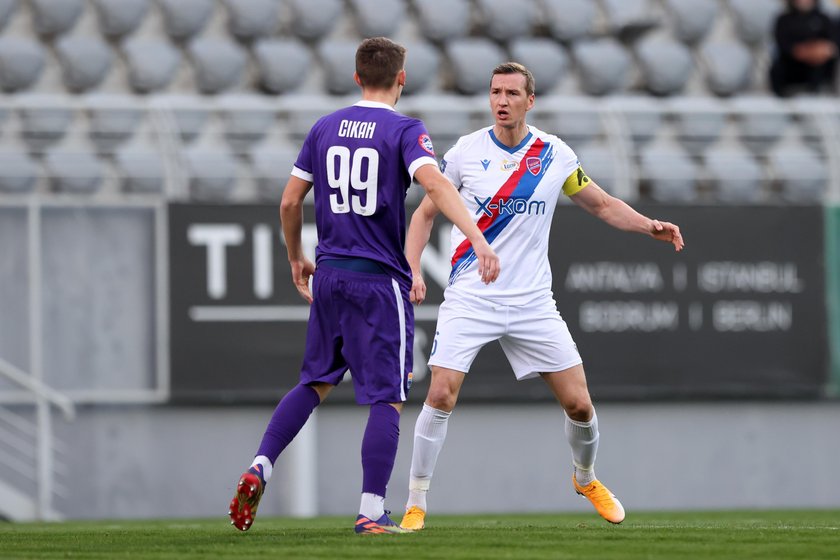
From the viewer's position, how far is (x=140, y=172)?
1192 centimetres

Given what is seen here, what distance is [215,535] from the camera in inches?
249

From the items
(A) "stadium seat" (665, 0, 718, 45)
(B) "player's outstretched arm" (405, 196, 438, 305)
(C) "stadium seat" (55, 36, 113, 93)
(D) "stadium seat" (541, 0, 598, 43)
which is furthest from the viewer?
(A) "stadium seat" (665, 0, 718, 45)

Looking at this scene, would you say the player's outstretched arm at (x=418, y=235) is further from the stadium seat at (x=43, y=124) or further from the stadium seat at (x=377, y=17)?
the stadium seat at (x=377, y=17)

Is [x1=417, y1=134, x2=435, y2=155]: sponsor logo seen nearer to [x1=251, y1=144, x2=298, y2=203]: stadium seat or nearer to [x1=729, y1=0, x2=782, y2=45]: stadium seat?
[x1=251, y1=144, x2=298, y2=203]: stadium seat

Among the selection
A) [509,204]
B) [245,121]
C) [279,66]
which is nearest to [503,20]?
[279,66]

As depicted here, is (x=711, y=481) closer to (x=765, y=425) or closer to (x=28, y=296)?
(x=765, y=425)

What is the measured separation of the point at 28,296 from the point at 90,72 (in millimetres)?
2515

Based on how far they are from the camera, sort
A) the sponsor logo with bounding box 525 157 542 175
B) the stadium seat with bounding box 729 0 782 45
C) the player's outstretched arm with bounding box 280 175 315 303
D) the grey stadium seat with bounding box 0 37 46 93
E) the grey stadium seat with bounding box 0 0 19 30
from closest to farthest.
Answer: the player's outstretched arm with bounding box 280 175 315 303
the sponsor logo with bounding box 525 157 542 175
the grey stadium seat with bounding box 0 37 46 93
the grey stadium seat with bounding box 0 0 19 30
the stadium seat with bounding box 729 0 782 45

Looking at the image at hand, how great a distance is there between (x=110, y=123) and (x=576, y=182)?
631cm

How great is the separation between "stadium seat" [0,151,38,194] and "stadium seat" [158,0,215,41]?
2147 mm

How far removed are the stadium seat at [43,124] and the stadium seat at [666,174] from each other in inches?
198

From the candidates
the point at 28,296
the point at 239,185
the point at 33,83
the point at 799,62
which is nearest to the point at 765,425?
the point at 799,62

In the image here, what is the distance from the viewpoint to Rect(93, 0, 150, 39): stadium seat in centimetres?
1327

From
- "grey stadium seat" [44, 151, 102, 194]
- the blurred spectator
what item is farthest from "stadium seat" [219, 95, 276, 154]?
the blurred spectator
